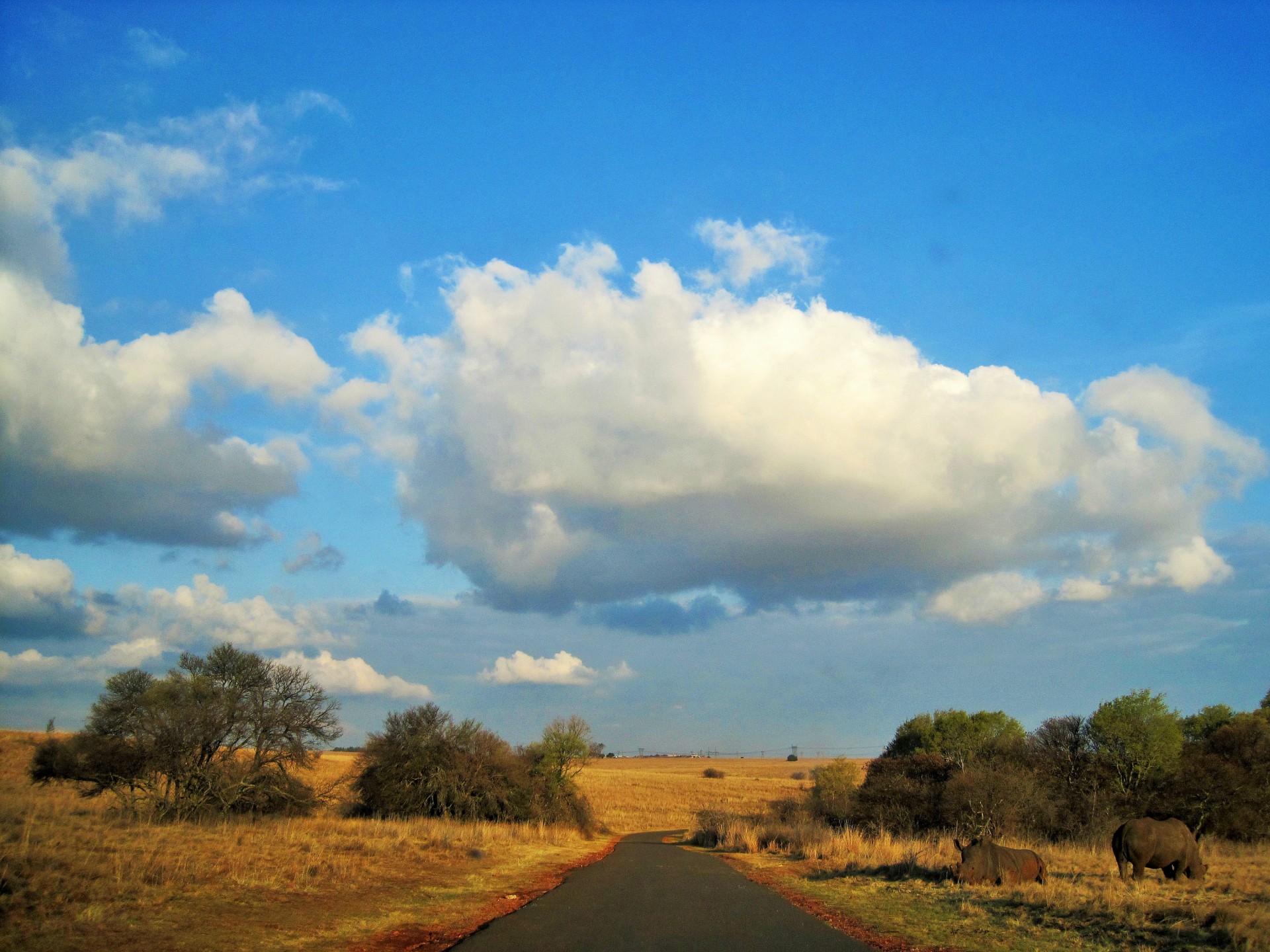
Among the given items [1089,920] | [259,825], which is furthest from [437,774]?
[1089,920]

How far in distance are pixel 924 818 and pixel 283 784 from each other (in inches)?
1015

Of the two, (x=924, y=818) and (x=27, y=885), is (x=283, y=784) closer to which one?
(x=27, y=885)

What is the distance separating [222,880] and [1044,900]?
15609 millimetres

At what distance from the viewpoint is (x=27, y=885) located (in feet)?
35.8

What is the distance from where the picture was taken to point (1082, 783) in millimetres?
36750

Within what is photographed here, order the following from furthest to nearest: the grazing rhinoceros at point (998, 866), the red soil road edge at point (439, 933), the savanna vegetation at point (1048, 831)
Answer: the grazing rhinoceros at point (998, 866)
the savanna vegetation at point (1048, 831)
the red soil road edge at point (439, 933)

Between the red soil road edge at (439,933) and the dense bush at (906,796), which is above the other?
the red soil road edge at (439,933)

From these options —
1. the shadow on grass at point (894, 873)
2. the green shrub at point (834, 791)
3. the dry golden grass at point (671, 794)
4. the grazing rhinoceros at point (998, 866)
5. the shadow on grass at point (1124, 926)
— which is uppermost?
the shadow on grass at point (1124, 926)

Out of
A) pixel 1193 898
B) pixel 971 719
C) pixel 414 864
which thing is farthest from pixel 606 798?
pixel 1193 898

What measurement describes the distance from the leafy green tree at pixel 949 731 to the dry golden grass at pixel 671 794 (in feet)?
42.1

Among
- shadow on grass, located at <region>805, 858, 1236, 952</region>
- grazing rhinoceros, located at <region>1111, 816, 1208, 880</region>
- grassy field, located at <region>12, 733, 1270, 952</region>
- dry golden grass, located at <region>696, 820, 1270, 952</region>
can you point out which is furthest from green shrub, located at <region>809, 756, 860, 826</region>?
shadow on grass, located at <region>805, 858, 1236, 952</region>

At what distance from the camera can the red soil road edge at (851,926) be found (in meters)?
11.3

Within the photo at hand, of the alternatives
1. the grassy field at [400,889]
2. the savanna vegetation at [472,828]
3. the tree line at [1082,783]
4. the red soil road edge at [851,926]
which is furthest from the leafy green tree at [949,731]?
the red soil road edge at [851,926]

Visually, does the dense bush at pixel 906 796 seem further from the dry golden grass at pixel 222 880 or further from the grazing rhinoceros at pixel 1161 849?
the dry golden grass at pixel 222 880
